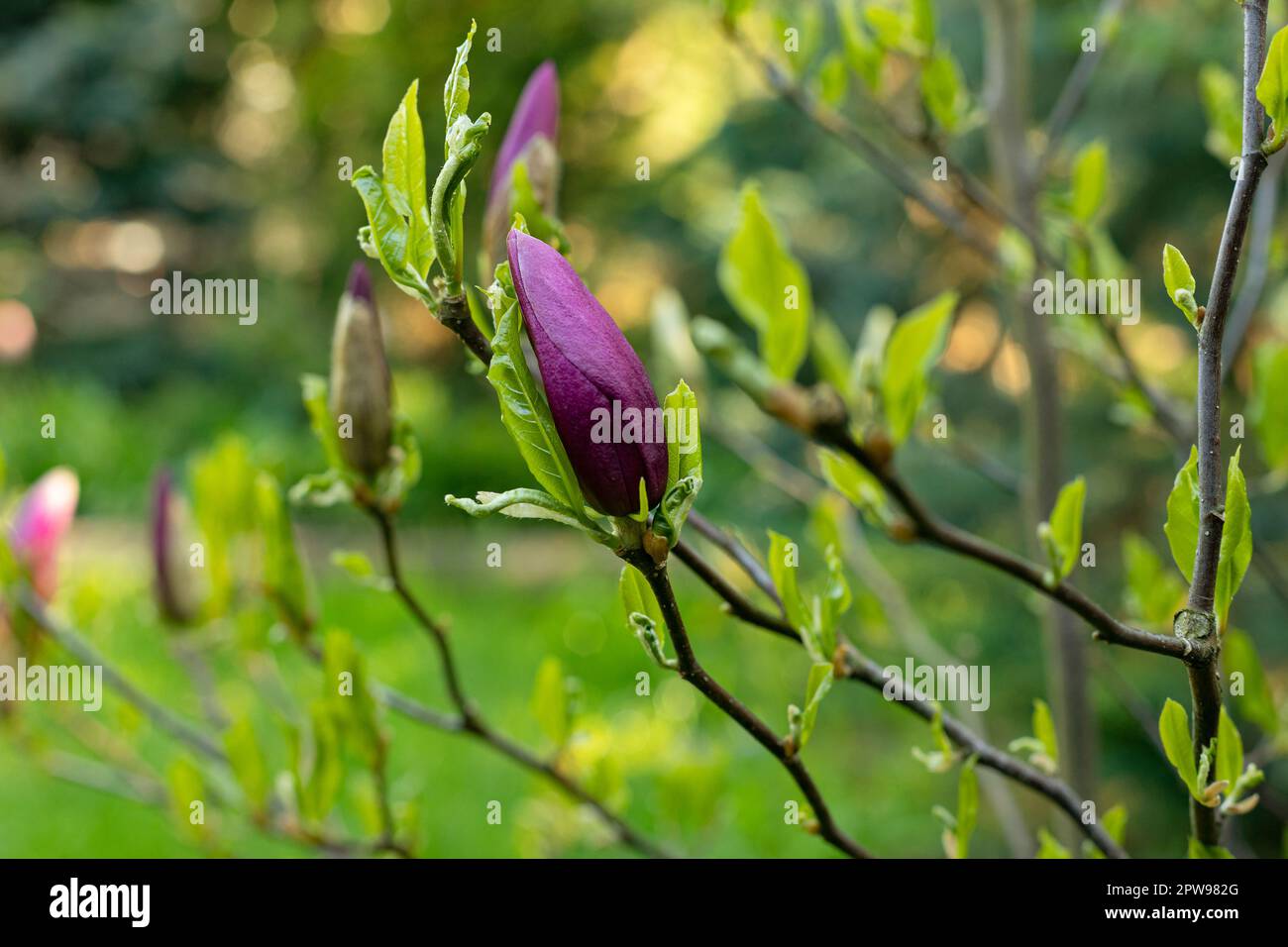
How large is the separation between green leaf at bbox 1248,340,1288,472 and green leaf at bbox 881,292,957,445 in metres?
0.32

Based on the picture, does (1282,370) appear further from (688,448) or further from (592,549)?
(592,549)

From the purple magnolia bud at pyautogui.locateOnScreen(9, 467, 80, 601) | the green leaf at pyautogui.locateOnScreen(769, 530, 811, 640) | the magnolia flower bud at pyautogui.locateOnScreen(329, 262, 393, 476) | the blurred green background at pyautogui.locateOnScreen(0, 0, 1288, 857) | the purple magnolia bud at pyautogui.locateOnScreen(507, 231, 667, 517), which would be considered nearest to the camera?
the purple magnolia bud at pyautogui.locateOnScreen(507, 231, 667, 517)

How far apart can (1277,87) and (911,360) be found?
176mm

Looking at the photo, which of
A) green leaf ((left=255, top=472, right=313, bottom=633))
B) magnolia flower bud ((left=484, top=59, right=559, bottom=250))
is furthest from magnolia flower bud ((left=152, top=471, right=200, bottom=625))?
magnolia flower bud ((left=484, top=59, right=559, bottom=250))

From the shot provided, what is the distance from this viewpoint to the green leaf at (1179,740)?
1.49ft

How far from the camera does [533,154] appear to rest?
1.89 ft

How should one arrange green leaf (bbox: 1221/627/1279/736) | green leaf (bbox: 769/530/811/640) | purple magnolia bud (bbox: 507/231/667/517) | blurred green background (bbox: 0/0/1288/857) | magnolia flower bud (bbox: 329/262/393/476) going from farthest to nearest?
A: blurred green background (bbox: 0/0/1288/857)
green leaf (bbox: 1221/627/1279/736)
magnolia flower bud (bbox: 329/262/393/476)
green leaf (bbox: 769/530/811/640)
purple magnolia bud (bbox: 507/231/667/517)

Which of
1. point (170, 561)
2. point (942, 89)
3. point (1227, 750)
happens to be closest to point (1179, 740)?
point (1227, 750)

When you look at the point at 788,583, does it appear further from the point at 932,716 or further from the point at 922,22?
the point at 922,22

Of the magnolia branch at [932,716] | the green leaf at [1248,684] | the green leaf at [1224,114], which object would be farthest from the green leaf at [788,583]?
the green leaf at [1224,114]

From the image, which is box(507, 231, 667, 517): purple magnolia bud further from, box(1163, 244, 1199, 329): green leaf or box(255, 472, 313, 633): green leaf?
box(255, 472, 313, 633): green leaf

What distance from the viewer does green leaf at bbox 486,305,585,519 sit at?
38 cm

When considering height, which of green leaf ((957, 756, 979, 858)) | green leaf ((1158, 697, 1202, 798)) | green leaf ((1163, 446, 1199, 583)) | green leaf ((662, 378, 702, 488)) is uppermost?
green leaf ((662, 378, 702, 488))
